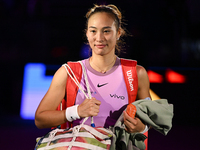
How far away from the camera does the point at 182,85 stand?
338 cm

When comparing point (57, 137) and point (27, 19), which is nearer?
point (57, 137)

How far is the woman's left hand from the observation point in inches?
46.2

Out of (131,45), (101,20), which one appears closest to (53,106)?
(101,20)

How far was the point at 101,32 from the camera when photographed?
4.61 ft

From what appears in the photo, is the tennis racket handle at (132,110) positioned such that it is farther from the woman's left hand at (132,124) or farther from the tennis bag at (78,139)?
the tennis bag at (78,139)

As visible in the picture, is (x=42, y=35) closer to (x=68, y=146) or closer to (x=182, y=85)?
(x=182, y=85)

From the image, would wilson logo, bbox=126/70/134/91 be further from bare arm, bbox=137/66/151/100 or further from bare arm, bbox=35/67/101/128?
bare arm, bbox=35/67/101/128

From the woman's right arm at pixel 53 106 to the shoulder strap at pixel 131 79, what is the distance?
1.25 ft

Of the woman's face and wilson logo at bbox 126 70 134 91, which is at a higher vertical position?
the woman's face

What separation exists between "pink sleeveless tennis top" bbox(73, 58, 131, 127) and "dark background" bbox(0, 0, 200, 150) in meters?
1.90

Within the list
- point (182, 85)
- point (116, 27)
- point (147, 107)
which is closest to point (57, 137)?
point (147, 107)

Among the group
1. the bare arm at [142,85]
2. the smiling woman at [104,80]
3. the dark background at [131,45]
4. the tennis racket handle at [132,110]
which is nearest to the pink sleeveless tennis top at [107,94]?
the smiling woman at [104,80]

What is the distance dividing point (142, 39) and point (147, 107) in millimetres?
3082

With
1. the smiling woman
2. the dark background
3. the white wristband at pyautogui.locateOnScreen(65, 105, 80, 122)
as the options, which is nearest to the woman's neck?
the smiling woman
